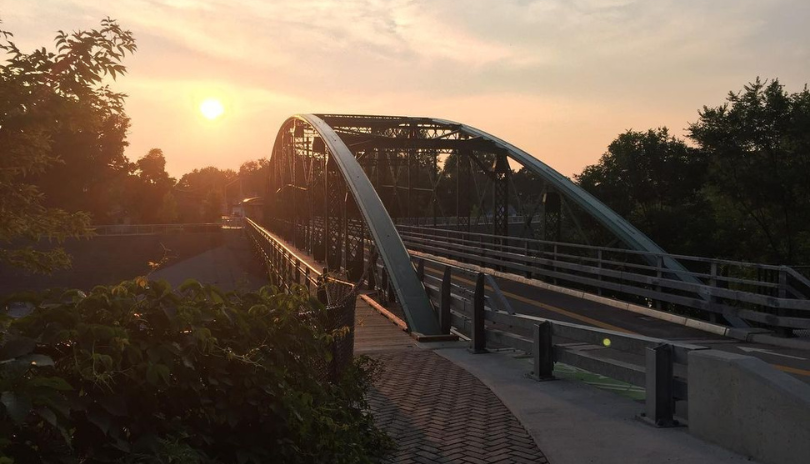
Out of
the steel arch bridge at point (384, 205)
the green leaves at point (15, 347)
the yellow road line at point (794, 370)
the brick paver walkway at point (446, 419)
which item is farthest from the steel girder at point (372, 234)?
the green leaves at point (15, 347)

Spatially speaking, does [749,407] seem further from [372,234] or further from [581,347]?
[372,234]

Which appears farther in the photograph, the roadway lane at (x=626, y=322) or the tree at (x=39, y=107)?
the roadway lane at (x=626, y=322)

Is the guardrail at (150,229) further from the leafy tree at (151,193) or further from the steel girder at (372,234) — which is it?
the steel girder at (372,234)

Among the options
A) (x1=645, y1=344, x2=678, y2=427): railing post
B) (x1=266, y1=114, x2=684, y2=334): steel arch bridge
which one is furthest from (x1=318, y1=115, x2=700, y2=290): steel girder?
(x1=645, y1=344, x2=678, y2=427): railing post

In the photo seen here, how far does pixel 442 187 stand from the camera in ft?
271

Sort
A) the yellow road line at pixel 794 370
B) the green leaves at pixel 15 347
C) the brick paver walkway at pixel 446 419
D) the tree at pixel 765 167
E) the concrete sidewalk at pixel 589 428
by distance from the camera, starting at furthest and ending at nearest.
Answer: the tree at pixel 765 167, the yellow road line at pixel 794 370, the brick paver walkway at pixel 446 419, the concrete sidewalk at pixel 589 428, the green leaves at pixel 15 347

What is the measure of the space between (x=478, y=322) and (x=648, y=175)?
36.8m

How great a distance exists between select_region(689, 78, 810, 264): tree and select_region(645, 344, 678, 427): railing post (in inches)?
1166

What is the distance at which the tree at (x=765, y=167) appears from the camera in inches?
1315

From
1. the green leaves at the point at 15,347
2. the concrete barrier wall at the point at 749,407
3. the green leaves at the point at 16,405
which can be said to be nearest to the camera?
the green leaves at the point at 16,405

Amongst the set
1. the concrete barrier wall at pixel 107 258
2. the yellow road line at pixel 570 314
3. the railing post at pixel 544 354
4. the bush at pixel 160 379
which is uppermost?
the bush at pixel 160 379

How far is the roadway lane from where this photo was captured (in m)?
11.6

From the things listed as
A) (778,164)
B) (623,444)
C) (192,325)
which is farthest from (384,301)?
(778,164)

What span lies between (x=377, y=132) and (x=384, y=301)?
2095 cm
